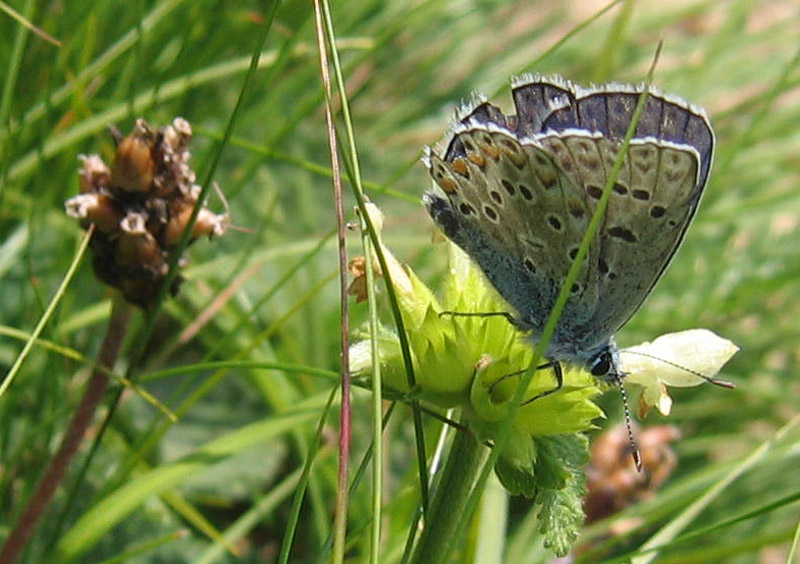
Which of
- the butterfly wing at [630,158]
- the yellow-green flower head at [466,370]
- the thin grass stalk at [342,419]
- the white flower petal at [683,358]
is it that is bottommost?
the thin grass stalk at [342,419]

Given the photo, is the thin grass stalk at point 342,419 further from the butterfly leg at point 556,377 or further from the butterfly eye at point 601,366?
the butterfly eye at point 601,366

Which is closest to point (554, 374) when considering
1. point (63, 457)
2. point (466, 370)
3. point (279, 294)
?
point (466, 370)

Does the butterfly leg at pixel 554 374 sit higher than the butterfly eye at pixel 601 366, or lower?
lower

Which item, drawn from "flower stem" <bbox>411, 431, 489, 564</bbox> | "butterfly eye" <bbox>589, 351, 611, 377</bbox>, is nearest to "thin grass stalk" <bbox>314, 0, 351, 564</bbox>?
"flower stem" <bbox>411, 431, 489, 564</bbox>

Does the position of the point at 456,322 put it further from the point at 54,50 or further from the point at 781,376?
the point at 781,376

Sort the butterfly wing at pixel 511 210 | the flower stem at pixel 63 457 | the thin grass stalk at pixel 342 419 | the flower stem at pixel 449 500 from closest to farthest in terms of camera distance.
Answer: the thin grass stalk at pixel 342 419 → the flower stem at pixel 449 500 → the butterfly wing at pixel 511 210 → the flower stem at pixel 63 457

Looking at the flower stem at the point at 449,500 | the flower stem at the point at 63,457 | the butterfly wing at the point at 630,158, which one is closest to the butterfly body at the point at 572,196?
the butterfly wing at the point at 630,158

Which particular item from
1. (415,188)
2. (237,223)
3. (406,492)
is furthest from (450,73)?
(406,492)
